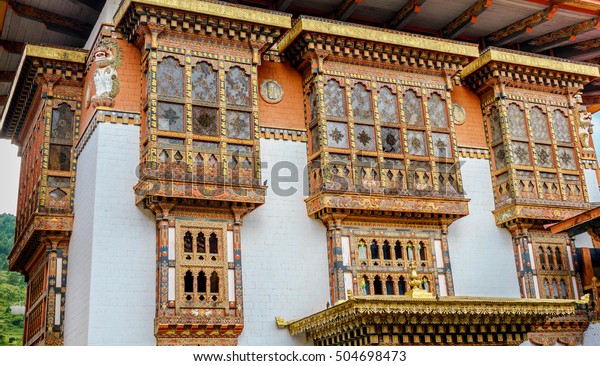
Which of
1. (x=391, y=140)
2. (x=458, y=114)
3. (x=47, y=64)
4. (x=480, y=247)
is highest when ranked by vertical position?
(x=47, y=64)

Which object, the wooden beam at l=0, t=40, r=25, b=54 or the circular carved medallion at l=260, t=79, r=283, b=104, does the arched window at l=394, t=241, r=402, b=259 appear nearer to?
the circular carved medallion at l=260, t=79, r=283, b=104

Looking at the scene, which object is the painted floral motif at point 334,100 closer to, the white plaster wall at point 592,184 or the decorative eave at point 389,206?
the decorative eave at point 389,206

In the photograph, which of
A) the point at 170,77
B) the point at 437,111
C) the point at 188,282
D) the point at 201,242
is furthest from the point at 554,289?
the point at 170,77

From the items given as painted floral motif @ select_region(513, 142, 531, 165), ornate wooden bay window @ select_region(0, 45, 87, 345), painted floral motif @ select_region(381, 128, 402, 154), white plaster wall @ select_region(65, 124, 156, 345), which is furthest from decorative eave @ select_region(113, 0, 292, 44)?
painted floral motif @ select_region(513, 142, 531, 165)

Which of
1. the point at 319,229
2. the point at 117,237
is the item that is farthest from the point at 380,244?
the point at 117,237

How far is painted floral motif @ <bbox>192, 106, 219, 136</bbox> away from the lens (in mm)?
17641

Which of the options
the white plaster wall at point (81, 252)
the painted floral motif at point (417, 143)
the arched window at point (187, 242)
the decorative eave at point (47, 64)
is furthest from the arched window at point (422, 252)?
the decorative eave at point (47, 64)

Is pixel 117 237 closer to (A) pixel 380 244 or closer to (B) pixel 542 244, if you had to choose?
(A) pixel 380 244

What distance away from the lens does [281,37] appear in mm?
20156

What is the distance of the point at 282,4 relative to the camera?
21.0m

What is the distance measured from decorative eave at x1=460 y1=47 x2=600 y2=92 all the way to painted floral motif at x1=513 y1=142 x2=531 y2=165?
6.59ft

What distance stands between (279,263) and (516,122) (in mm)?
8717

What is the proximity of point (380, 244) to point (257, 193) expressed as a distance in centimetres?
370

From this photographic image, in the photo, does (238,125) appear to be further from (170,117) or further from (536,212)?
(536,212)
